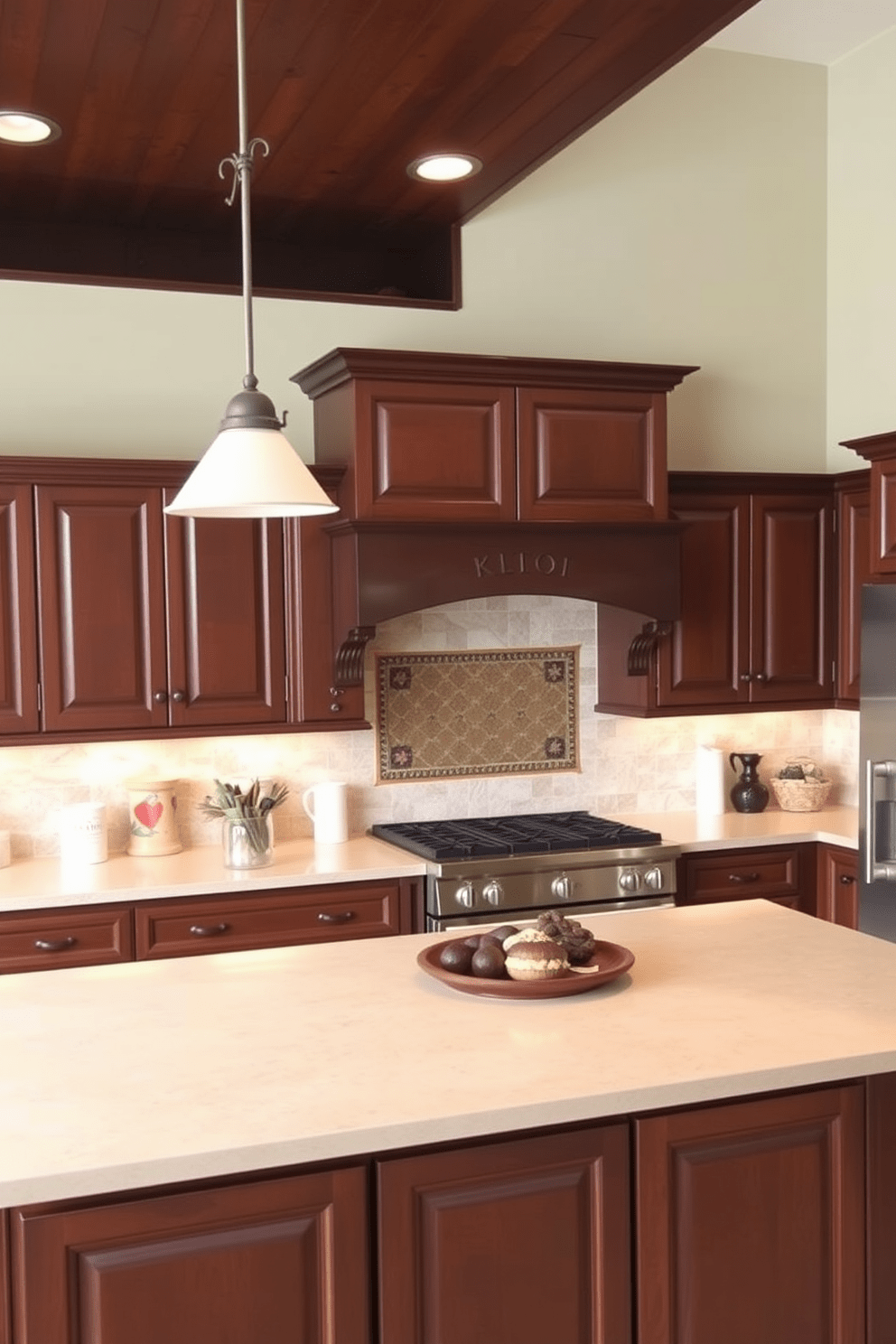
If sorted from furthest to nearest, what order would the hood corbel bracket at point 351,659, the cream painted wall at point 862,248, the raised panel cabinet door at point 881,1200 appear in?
the cream painted wall at point 862,248, the hood corbel bracket at point 351,659, the raised panel cabinet door at point 881,1200

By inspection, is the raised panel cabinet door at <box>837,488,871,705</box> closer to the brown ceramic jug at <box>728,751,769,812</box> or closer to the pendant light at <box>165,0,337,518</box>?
the brown ceramic jug at <box>728,751,769,812</box>

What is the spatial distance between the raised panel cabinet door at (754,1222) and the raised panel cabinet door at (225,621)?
99.7 inches

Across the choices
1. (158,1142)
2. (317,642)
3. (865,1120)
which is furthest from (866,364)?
(158,1142)

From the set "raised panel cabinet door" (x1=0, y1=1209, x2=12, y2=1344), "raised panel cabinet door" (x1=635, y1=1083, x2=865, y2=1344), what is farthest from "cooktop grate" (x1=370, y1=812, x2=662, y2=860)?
"raised panel cabinet door" (x1=0, y1=1209, x2=12, y2=1344)

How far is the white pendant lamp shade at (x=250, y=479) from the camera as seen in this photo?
89.4 inches

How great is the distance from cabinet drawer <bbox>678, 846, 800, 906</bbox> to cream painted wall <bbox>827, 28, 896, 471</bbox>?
173cm

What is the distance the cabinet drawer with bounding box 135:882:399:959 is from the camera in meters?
4.02

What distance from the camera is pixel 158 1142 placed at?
6.19 ft

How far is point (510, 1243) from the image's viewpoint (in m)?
2.14

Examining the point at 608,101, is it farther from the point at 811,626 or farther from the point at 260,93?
the point at 811,626

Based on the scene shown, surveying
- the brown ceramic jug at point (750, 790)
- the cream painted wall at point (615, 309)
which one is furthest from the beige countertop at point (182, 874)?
the brown ceramic jug at point (750, 790)

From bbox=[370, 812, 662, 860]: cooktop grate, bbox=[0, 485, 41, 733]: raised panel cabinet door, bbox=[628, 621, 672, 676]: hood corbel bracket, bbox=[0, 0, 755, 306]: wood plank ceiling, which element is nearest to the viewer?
bbox=[0, 0, 755, 306]: wood plank ceiling

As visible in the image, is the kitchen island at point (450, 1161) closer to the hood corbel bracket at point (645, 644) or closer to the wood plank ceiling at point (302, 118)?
the wood plank ceiling at point (302, 118)

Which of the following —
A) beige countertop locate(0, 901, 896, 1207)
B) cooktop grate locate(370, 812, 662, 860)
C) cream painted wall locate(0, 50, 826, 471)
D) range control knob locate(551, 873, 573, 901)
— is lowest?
range control knob locate(551, 873, 573, 901)
